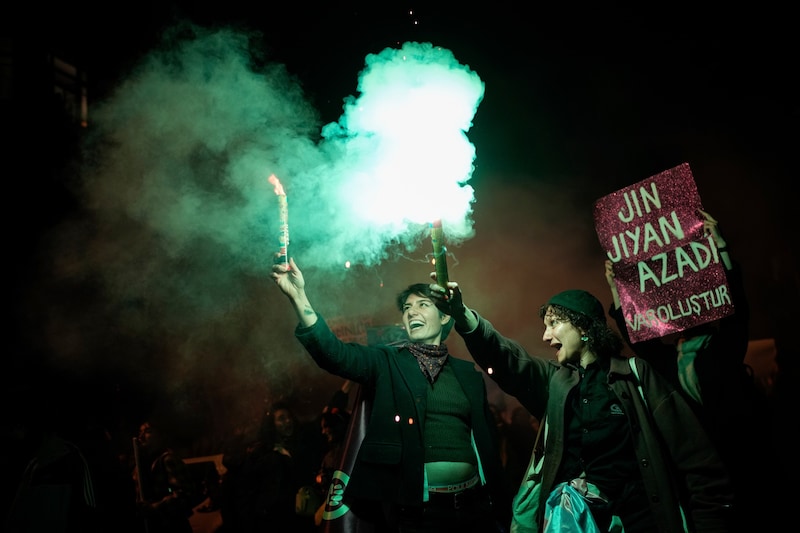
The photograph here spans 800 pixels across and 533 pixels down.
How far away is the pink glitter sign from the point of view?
339 centimetres

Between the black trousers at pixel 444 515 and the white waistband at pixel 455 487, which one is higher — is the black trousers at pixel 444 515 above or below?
below

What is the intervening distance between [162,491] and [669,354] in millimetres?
5318

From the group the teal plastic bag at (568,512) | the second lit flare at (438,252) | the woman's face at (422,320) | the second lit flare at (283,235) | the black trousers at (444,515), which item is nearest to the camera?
the teal plastic bag at (568,512)

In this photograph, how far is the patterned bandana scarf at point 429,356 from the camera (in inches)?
141

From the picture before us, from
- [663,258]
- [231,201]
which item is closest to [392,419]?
[663,258]

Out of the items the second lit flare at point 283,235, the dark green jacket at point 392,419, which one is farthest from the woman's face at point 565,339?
the second lit flare at point 283,235

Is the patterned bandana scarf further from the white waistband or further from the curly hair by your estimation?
the curly hair

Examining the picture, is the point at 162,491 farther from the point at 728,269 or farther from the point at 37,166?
the point at 37,166

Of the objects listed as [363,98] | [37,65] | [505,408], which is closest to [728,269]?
[363,98]

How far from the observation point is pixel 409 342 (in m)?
3.80

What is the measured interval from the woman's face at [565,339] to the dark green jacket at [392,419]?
610mm

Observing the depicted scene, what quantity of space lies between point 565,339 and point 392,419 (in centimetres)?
124

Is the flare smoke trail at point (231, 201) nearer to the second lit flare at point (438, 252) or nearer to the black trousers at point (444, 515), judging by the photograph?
the second lit flare at point (438, 252)

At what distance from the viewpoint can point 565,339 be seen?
3420 mm
